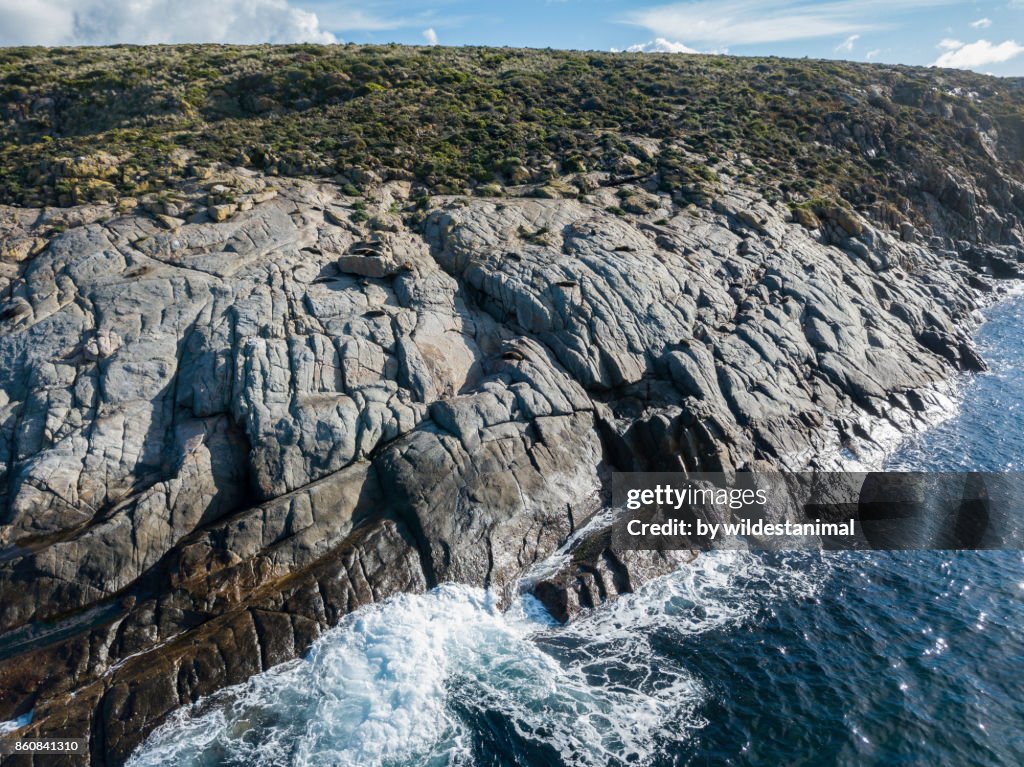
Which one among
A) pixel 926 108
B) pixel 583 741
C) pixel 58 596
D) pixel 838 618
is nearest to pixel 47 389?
pixel 58 596

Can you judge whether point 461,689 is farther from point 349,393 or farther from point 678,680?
point 349,393

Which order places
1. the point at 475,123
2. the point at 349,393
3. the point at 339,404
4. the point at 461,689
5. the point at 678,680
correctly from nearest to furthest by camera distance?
1. the point at 461,689
2. the point at 678,680
3. the point at 339,404
4. the point at 349,393
5. the point at 475,123

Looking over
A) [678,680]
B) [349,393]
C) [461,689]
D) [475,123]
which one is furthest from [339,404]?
[475,123]

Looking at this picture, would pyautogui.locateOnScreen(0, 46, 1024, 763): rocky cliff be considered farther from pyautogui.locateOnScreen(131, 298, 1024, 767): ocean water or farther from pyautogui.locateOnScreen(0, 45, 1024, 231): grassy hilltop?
pyautogui.locateOnScreen(0, 45, 1024, 231): grassy hilltop

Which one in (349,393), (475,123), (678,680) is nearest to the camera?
(678,680)

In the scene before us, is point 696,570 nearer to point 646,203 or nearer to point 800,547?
point 800,547

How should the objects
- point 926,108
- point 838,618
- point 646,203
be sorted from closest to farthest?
point 838,618 → point 646,203 → point 926,108

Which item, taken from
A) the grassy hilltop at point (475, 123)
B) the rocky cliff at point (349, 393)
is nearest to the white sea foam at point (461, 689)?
the rocky cliff at point (349, 393)

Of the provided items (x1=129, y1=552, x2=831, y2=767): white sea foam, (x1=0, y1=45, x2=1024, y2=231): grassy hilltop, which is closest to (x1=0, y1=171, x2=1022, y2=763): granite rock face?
(x1=129, y1=552, x2=831, y2=767): white sea foam
